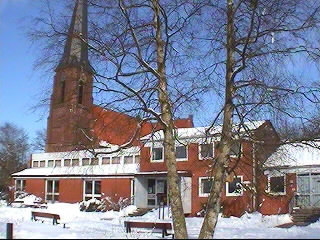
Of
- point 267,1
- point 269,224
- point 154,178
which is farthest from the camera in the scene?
point 154,178

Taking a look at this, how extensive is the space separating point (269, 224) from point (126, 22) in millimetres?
15655

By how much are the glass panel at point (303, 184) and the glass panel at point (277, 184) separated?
3.53 ft

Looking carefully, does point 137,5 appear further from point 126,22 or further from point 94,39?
point 94,39

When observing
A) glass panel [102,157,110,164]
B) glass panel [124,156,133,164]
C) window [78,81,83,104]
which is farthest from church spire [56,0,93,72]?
glass panel [102,157,110,164]

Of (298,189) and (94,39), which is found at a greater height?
(94,39)

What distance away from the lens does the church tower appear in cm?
1311

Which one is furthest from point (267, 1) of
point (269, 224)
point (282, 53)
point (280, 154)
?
point (280, 154)

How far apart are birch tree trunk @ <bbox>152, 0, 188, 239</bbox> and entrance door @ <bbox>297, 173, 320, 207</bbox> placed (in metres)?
18.6

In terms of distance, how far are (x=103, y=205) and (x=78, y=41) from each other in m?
24.6

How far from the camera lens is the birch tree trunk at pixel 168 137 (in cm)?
1235

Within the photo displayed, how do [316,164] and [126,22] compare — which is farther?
[316,164]

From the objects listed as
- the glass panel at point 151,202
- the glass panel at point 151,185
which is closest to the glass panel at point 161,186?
the glass panel at point 151,185

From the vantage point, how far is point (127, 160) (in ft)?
131

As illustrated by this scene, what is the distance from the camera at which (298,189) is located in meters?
29.8
